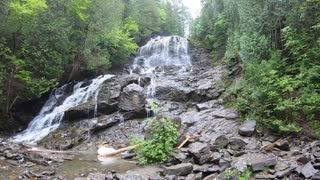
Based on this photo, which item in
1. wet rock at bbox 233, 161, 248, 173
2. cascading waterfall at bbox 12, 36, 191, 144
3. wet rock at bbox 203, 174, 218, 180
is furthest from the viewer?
cascading waterfall at bbox 12, 36, 191, 144

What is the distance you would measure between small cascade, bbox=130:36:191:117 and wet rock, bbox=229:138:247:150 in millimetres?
11573

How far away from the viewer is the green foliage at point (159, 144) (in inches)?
419

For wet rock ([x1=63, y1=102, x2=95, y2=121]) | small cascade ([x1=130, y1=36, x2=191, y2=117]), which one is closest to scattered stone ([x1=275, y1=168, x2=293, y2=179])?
wet rock ([x1=63, y1=102, x2=95, y2=121])

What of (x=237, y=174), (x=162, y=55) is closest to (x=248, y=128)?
(x=237, y=174)

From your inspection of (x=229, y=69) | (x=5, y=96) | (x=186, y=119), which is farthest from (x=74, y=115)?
(x=229, y=69)

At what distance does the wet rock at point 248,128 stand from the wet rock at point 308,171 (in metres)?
3.64

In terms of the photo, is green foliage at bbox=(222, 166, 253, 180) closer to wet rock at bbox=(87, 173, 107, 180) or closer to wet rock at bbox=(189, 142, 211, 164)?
wet rock at bbox=(189, 142, 211, 164)

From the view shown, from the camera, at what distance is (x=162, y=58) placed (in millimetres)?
28078

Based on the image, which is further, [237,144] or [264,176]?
[237,144]

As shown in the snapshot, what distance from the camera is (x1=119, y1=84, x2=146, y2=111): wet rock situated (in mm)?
16766

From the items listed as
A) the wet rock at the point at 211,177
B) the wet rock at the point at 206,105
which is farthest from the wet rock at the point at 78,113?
the wet rock at the point at 211,177

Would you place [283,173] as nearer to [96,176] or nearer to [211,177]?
[211,177]

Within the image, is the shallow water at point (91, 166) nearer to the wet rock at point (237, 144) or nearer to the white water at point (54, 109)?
the wet rock at point (237, 144)

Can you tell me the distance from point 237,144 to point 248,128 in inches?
42.4
